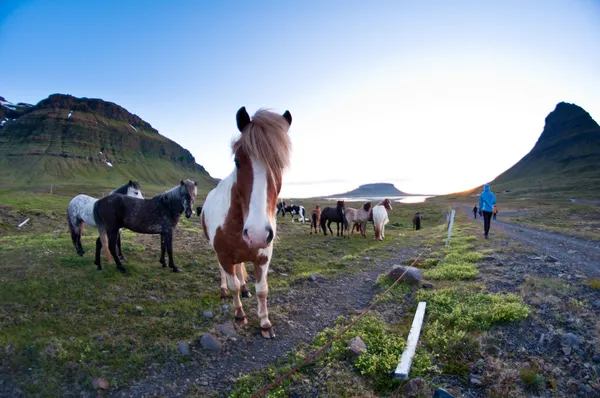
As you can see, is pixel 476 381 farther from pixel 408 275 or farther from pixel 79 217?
pixel 79 217

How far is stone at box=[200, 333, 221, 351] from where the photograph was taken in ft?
13.5

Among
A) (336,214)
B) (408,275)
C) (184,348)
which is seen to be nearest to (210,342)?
(184,348)

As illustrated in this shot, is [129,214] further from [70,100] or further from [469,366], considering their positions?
[70,100]

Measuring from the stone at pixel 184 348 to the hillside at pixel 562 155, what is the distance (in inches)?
6247

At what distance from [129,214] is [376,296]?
638cm

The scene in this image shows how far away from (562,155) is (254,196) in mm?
223782

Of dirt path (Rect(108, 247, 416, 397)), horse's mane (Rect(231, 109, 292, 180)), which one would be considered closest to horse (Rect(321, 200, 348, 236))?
dirt path (Rect(108, 247, 416, 397))

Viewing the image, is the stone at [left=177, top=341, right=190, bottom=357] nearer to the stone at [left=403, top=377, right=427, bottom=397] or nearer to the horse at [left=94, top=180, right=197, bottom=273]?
the stone at [left=403, top=377, right=427, bottom=397]

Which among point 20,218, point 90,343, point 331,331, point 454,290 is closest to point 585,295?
point 454,290

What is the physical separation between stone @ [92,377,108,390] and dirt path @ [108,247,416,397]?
0.46 ft

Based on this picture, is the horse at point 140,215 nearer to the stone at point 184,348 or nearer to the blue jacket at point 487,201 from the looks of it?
the stone at point 184,348

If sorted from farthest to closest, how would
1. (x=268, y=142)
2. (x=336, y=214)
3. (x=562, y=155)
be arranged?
(x=562, y=155)
(x=336, y=214)
(x=268, y=142)

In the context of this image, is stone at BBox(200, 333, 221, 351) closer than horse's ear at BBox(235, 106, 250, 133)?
No

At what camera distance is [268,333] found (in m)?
4.46
